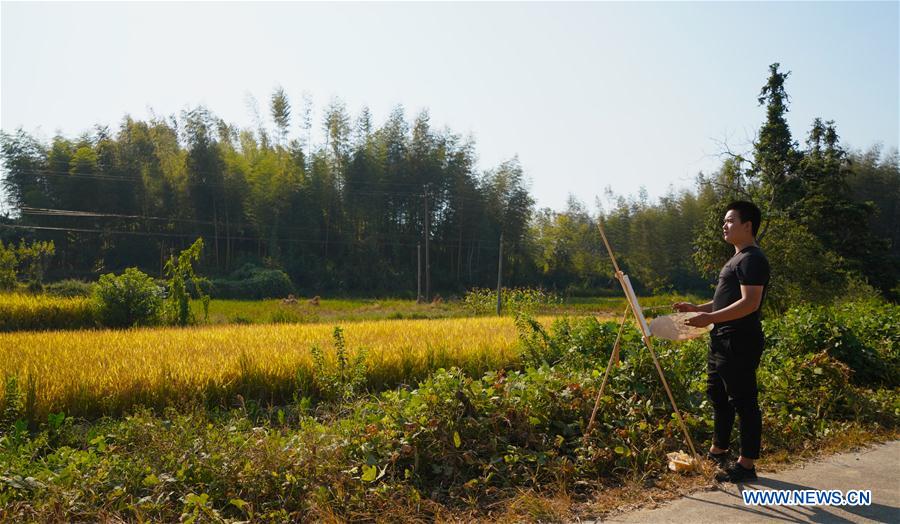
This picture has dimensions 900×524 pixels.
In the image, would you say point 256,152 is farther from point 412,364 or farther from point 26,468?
point 26,468

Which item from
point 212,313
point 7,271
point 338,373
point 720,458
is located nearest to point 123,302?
point 212,313

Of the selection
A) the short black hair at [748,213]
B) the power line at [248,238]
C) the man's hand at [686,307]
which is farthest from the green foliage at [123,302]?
the power line at [248,238]

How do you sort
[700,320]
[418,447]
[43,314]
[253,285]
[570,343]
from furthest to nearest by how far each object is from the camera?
[253,285] → [43,314] → [570,343] → [418,447] → [700,320]

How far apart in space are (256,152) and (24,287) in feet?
67.6

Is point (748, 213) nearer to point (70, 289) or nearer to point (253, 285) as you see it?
point (70, 289)

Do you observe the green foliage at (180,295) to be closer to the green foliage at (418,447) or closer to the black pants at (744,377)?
the green foliage at (418,447)

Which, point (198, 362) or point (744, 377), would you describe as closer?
point (744, 377)

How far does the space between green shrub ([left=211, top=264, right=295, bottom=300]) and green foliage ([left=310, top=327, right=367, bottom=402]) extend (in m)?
23.1

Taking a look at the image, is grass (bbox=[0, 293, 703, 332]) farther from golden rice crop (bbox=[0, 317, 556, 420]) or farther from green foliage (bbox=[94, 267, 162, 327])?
golden rice crop (bbox=[0, 317, 556, 420])

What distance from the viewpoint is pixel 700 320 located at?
11.9 ft

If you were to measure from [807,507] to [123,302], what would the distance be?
13986 mm

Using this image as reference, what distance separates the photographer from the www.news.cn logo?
135 inches

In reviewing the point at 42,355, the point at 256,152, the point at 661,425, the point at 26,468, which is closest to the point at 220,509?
the point at 26,468

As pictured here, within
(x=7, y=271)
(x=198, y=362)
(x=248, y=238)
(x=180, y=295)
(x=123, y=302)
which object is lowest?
(x=198, y=362)
